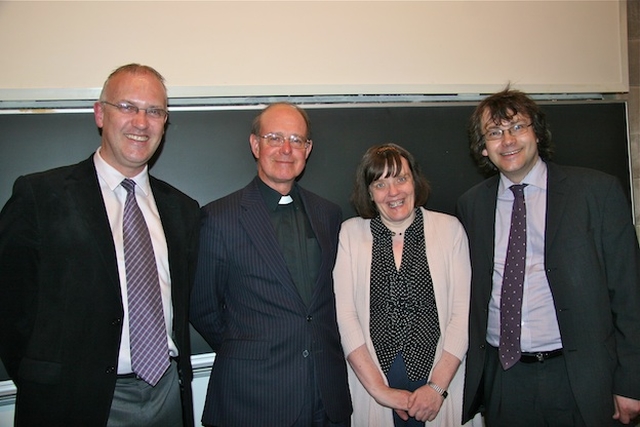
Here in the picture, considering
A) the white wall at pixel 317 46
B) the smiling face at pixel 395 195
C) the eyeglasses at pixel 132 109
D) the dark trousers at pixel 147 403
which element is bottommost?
the dark trousers at pixel 147 403

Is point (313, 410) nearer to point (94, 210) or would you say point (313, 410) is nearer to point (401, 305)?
point (401, 305)

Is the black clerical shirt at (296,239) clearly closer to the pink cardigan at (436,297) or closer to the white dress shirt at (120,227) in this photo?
the pink cardigan at (436,297)

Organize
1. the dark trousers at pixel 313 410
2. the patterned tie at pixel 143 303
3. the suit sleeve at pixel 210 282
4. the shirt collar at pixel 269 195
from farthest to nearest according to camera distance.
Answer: the shirt collar at pixel 269 195
the suit sleeve at pixel 210 282
the dark trousers at pixel 313 410
the patterned tie at pixel 143 303

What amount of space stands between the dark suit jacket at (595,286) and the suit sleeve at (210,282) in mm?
1363

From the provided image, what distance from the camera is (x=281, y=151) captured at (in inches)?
77.1

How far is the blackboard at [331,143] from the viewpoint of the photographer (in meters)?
2.11

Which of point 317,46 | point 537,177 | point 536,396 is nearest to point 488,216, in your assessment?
point 537,177

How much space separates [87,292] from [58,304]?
0.10 meters

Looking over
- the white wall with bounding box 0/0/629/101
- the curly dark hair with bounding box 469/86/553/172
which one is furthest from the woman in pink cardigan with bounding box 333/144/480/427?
the white wall with bounding box 0/0/629/101

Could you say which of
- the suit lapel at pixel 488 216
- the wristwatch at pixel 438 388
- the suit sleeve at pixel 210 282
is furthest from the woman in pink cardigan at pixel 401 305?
the suit sleeve at pixel 210 282

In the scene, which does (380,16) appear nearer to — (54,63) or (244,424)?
(54,63)

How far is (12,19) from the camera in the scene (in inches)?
80.7

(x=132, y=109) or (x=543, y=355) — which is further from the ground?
(x=132, y=109)

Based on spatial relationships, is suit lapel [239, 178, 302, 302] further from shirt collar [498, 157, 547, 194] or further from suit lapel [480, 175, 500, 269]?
shirt collar [498, 157, 547, 194]
